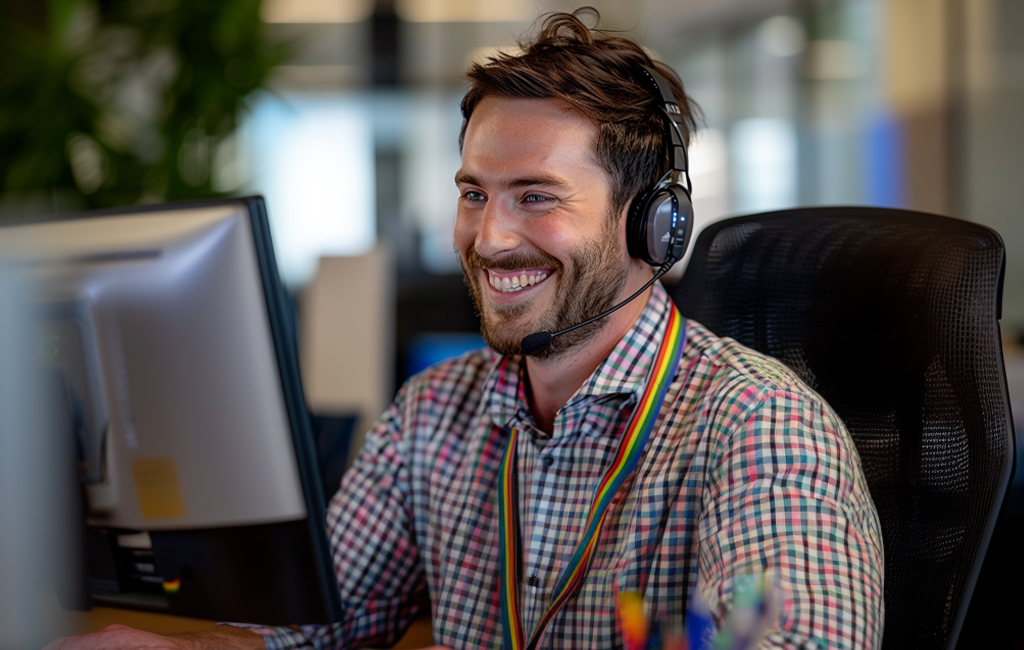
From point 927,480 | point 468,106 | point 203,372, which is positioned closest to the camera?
point 203,372

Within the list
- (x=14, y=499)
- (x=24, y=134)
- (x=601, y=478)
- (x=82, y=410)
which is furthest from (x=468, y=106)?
(x=24, y=134)

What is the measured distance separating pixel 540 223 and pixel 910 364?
45 centimetres

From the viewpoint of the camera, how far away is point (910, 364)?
975 millimetres

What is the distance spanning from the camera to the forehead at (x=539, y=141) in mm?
1103

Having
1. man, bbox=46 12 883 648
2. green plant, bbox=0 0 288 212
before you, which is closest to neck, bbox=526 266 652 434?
man, bbox=46 12 883 648

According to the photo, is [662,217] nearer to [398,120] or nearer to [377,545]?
[377,545]

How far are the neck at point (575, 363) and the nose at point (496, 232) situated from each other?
0.51 ft

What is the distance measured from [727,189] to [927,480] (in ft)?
17.2

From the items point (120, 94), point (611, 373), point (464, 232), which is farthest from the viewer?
point (120, 94)

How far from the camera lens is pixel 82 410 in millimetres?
761

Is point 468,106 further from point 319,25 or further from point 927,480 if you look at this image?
point 319,25

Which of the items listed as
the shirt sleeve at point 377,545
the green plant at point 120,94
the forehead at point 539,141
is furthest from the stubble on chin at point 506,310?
the green plant at point 120,94

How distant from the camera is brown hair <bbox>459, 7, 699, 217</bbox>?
1.11m

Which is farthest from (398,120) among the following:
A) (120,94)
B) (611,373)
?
(611,373)
